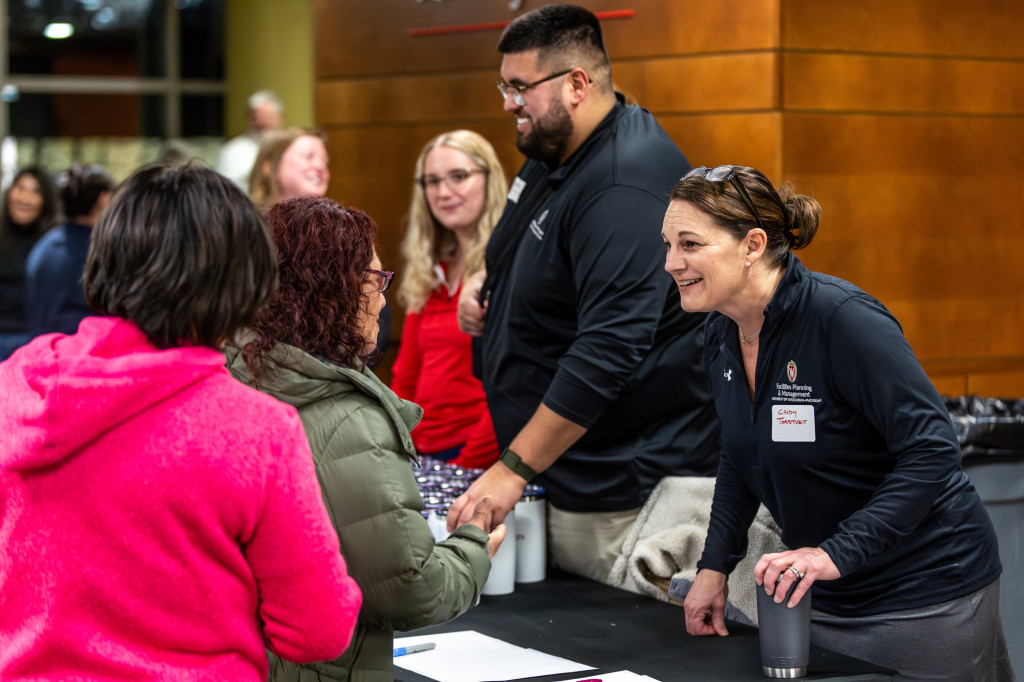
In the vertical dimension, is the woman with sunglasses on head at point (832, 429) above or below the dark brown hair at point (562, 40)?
below

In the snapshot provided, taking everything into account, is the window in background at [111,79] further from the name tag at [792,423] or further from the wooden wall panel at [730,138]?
the name tag at [792,423]

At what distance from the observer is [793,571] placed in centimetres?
166

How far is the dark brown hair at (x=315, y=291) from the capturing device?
1420mm

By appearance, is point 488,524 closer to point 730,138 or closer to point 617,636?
point 617,636

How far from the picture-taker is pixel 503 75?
2592 mm

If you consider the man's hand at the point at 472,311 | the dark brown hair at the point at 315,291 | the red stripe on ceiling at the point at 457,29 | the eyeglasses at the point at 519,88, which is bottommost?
the man's hand at the point at 472,311

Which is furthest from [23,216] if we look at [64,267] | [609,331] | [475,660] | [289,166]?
[475,660]

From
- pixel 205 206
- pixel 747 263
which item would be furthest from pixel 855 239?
pixel 205 206

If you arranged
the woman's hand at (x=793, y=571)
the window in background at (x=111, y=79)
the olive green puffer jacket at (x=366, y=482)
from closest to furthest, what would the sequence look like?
1. the olive green puffer jacket at (x=366, y=482)
2. the woman's hand at (x=793, y=571)
3. the window in background at (x=111, y=79)

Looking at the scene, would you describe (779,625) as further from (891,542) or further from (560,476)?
(560,476)

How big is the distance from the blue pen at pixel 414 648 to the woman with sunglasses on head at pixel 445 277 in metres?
1.20

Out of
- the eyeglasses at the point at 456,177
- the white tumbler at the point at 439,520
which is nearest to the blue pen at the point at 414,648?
the white tumbler at the point at 439,520

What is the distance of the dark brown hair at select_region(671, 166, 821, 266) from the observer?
1.85 meters

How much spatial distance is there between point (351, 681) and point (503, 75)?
4.99ft
